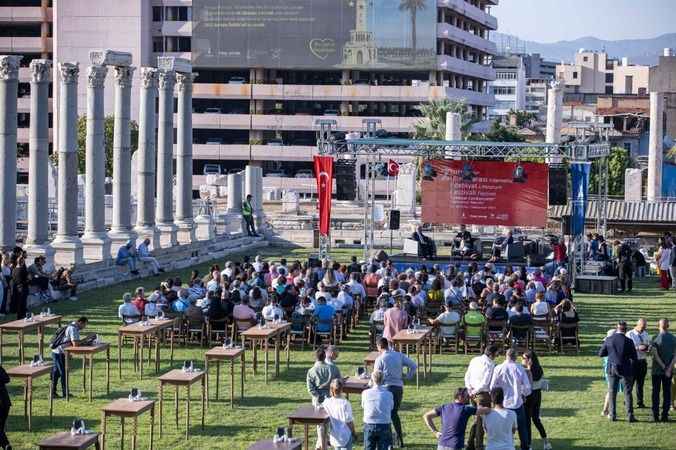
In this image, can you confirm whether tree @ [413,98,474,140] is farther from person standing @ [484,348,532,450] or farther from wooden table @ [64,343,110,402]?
person standing @ [484,348,532,450]

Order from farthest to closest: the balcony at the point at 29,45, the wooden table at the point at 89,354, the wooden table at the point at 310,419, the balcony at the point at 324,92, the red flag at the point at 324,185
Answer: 1. the balcony at the point at 29,45
2. the balcony at the point at 324,92
3. the red flag at the point at 324,185
4. the wooden table at the point at 89,354
5. the wooden table at the point at 310,419

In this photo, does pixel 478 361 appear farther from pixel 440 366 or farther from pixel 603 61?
pixel 603 61

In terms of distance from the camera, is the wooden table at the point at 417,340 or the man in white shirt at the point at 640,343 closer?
the man in white shirt at the point at 640,343

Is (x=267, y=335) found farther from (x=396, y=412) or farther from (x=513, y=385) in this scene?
(x=513, y=385)

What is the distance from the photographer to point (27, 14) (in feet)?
348

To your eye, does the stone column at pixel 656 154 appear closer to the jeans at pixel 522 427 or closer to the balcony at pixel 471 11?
the balcony at pixel 471 11

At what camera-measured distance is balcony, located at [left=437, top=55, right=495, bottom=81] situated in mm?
103938

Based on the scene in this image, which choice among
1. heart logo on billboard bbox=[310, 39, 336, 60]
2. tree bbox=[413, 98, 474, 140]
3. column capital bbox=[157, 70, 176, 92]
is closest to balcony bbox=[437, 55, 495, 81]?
heart logo on billboard bbox=[310, 39, 336, 60]

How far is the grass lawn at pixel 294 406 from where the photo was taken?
20.2 meters

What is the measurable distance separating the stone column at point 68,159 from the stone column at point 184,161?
418 inches

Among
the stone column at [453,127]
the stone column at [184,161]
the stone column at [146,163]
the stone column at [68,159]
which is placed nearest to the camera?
the stone column at [68,159]

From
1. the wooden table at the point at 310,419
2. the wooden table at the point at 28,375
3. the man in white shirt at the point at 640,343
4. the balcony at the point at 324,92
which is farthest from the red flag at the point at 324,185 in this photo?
the balcony at the point at 324,92

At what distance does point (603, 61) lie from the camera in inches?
7407

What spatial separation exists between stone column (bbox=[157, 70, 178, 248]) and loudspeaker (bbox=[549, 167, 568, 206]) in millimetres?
13836
